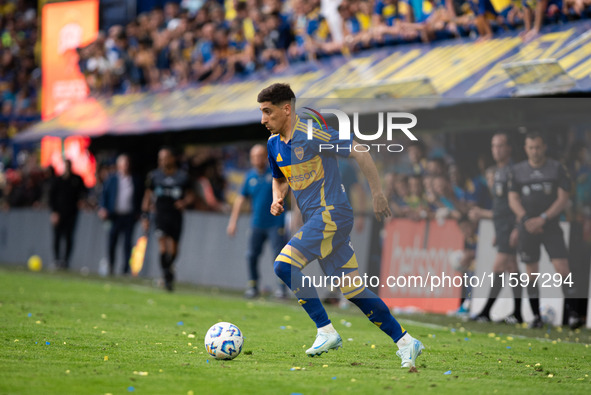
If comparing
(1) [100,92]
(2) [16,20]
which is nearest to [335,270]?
(1) [100,92]

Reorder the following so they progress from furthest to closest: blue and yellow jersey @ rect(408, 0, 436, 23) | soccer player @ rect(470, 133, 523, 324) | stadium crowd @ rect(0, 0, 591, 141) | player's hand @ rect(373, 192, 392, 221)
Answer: blue and yellow jersey @ rect(408, 0, 436, 23), stadium crowd @ rect(0, 0, 591, 141), soccer player @ rect(470, 133, 523, 324), player's hand @ rect(373, 192, 392, 221)

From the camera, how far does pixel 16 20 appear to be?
33.9 m

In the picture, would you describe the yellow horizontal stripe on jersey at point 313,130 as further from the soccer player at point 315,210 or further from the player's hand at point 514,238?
the player's hand at point 514,238

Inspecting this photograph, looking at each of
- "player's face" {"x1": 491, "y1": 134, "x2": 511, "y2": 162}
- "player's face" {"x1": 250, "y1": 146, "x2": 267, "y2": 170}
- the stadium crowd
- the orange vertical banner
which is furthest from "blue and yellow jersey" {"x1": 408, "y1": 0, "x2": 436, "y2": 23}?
the orange vertical banner

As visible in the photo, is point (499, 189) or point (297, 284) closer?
point (297, 284)

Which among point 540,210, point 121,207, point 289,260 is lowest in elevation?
point 289,260

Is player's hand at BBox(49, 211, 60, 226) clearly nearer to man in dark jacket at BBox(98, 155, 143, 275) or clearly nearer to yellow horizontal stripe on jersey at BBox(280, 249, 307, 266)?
man in dark jacket at BBox(98, 155, 143, 275)

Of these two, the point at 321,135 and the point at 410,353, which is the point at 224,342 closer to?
the point at 410,353

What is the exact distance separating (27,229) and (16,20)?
1348cm

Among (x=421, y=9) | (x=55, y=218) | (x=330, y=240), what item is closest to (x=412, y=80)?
(x=421, y=9)

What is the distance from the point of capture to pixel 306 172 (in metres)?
7.45

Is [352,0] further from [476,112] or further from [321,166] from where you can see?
[321,166]

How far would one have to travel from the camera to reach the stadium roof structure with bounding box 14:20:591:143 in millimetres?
11602

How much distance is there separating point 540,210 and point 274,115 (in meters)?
5.05
